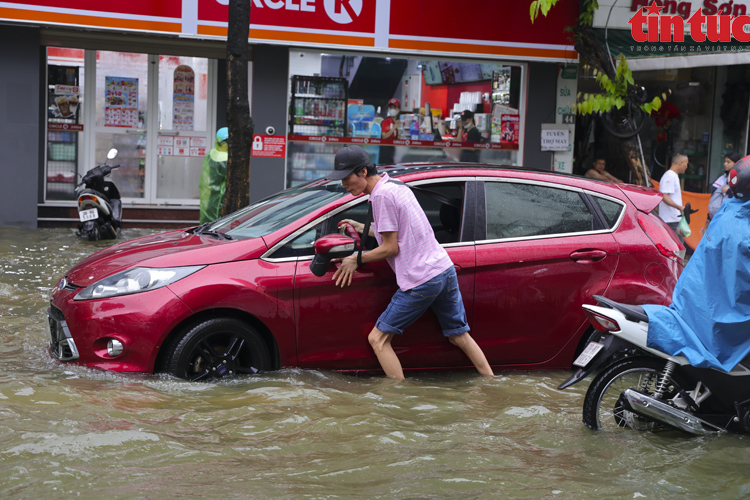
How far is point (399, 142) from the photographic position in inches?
517

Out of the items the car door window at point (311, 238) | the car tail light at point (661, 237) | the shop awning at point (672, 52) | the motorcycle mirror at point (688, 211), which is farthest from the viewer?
the shop awning at point (672, 52)

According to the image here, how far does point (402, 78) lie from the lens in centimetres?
1285

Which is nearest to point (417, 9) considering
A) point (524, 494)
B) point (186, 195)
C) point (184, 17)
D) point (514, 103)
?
point (514, 103)

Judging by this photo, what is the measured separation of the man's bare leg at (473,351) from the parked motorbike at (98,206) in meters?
7.37

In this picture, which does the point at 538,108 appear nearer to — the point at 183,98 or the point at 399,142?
the point at 399,142

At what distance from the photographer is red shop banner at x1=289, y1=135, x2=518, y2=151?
42.2 ft

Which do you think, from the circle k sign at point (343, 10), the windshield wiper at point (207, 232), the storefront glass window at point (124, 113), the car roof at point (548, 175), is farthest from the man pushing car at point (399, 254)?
the storefront glass window at point (124, 113)

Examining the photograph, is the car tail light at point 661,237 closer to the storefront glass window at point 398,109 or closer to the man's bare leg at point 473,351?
the man's bare leg at point 473,351

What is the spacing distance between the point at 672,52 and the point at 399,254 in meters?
9.61

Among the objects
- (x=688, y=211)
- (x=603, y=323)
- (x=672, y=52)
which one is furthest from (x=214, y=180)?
(x=672, y=52)

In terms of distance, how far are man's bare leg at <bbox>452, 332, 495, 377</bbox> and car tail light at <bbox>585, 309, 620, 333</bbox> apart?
1.09 metres

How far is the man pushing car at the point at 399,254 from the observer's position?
501 cm

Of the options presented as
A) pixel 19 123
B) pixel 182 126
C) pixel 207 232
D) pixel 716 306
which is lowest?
pixel 716 306

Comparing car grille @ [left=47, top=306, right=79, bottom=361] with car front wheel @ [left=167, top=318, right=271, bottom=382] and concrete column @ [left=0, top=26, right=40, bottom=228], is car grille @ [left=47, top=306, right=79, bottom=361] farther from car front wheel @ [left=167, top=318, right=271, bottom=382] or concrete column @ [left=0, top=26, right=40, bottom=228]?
concrete column @ [left=0, top=26, right=40, bottom=228]
